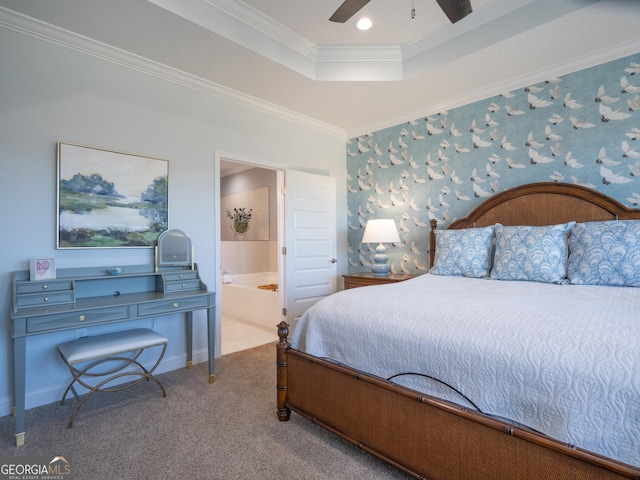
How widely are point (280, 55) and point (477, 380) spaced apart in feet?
9.13

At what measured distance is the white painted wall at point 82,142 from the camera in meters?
2.22

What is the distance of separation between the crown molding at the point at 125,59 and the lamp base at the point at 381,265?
6.14 ft

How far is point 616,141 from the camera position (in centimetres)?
268

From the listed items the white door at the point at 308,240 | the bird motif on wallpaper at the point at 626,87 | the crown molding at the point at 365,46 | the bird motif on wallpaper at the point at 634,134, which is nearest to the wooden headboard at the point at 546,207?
the bird motif on wallpaper at the point at 634,134

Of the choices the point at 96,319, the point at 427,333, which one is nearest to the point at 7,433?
the point at 96,319

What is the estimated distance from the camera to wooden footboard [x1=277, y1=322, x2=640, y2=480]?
1.06m

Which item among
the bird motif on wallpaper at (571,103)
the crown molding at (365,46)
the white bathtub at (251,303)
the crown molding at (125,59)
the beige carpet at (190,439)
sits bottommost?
the beige carpet at (190,439)

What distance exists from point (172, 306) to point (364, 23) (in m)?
2.66

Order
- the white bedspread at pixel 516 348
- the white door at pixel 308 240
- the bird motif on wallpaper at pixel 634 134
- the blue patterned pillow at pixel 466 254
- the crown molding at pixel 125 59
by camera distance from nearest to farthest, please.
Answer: the white bedspread at pixel 516 348, the crown molding at pixel 125 59, the bird motif on wallpaper at pixel 634 134, the blue patterned pillow at pixel 466 254, the white door at pixel 308 240

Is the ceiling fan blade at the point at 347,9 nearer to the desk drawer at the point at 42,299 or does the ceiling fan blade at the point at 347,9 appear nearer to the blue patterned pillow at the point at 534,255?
the blue patterned pillow at the point at 534,255

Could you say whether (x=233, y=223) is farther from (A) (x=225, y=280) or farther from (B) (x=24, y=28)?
(B) (x=24, y=28)

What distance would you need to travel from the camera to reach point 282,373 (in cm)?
205

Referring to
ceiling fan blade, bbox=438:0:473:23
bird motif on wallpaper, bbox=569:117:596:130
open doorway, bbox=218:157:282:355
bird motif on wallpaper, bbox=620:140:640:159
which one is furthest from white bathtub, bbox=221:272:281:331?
bird motif on wallpaper, bbox=620:140:640:159

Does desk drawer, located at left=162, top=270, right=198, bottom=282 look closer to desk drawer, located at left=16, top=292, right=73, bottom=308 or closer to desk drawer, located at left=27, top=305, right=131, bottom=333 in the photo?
desk drawer, located at left=27, top=305, right=131, bottom=333
